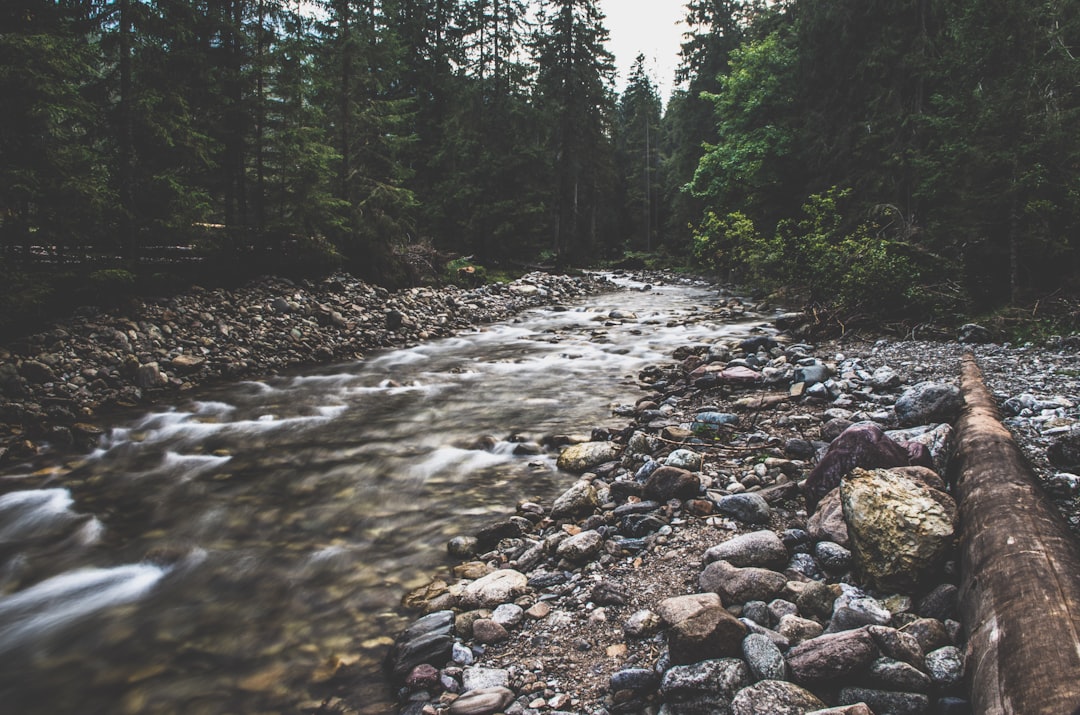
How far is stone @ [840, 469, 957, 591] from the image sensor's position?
8.20ft

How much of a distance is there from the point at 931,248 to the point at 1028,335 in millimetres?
3324

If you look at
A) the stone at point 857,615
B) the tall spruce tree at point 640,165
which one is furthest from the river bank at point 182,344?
the tall spruce tree at point 640,165

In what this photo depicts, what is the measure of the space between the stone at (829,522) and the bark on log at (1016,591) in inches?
21.2

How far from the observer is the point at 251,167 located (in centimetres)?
1295

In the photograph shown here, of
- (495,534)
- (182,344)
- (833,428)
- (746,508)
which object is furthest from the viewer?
(182,344)

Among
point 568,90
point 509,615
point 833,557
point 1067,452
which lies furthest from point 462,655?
point 568,90

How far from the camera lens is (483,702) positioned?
2.36 metres

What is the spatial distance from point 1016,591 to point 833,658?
0.68 m

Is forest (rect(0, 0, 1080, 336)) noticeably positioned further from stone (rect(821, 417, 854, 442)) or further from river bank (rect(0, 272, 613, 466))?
stone (rect(821, 417, 854, 442))

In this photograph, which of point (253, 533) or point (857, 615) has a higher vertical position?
point (857, 615)

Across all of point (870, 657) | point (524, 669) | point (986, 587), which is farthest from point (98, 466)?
point (986, 587)

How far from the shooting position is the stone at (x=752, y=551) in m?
2.97

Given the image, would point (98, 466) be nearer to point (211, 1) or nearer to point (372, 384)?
point (372, 384)

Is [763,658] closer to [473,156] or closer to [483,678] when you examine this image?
[483,678]
